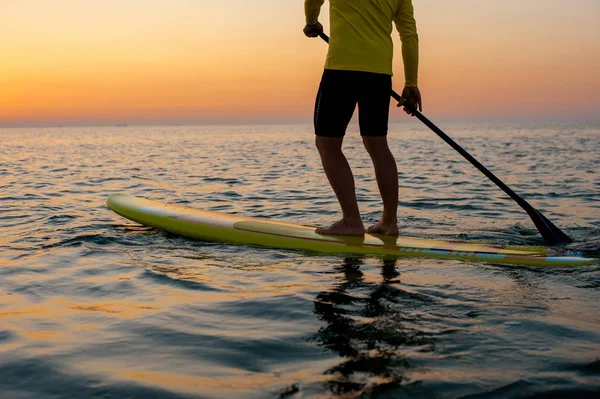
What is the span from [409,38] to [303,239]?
1703 mm

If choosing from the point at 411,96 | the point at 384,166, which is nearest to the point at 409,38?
the point at 411,96

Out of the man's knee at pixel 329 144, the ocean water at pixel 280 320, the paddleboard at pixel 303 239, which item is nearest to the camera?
the ocean water at pixel 280 320

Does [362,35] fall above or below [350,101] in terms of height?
above

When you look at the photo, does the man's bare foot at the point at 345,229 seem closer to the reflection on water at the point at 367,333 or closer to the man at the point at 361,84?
the man at the point at 361,84

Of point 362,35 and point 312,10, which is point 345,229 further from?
point 312,10

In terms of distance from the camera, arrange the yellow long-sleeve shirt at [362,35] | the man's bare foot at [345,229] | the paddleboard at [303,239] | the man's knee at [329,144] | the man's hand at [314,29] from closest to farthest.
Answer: the paddleboard at [303,239], the yellow long-sleeve shirt at [362,35], the man's knee at [329,144], the man's bare foot at [345,229], the man's hand at [314,29]

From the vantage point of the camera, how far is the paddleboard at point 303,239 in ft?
13.1

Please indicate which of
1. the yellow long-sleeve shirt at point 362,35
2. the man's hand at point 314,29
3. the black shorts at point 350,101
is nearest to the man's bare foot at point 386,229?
the black shorts at point 350,101

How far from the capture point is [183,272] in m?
3.82

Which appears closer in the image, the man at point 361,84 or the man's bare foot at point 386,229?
the man at point 361,84

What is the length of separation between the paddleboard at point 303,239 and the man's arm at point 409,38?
1272 millimetres

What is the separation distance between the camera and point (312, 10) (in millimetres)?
4668

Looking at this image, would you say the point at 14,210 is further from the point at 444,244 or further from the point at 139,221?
the point at 444,244

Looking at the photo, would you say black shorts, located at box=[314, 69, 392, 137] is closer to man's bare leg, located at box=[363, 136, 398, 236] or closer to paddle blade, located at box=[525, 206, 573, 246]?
man's bare leg, located at box=[363, 136, 398, 236]
